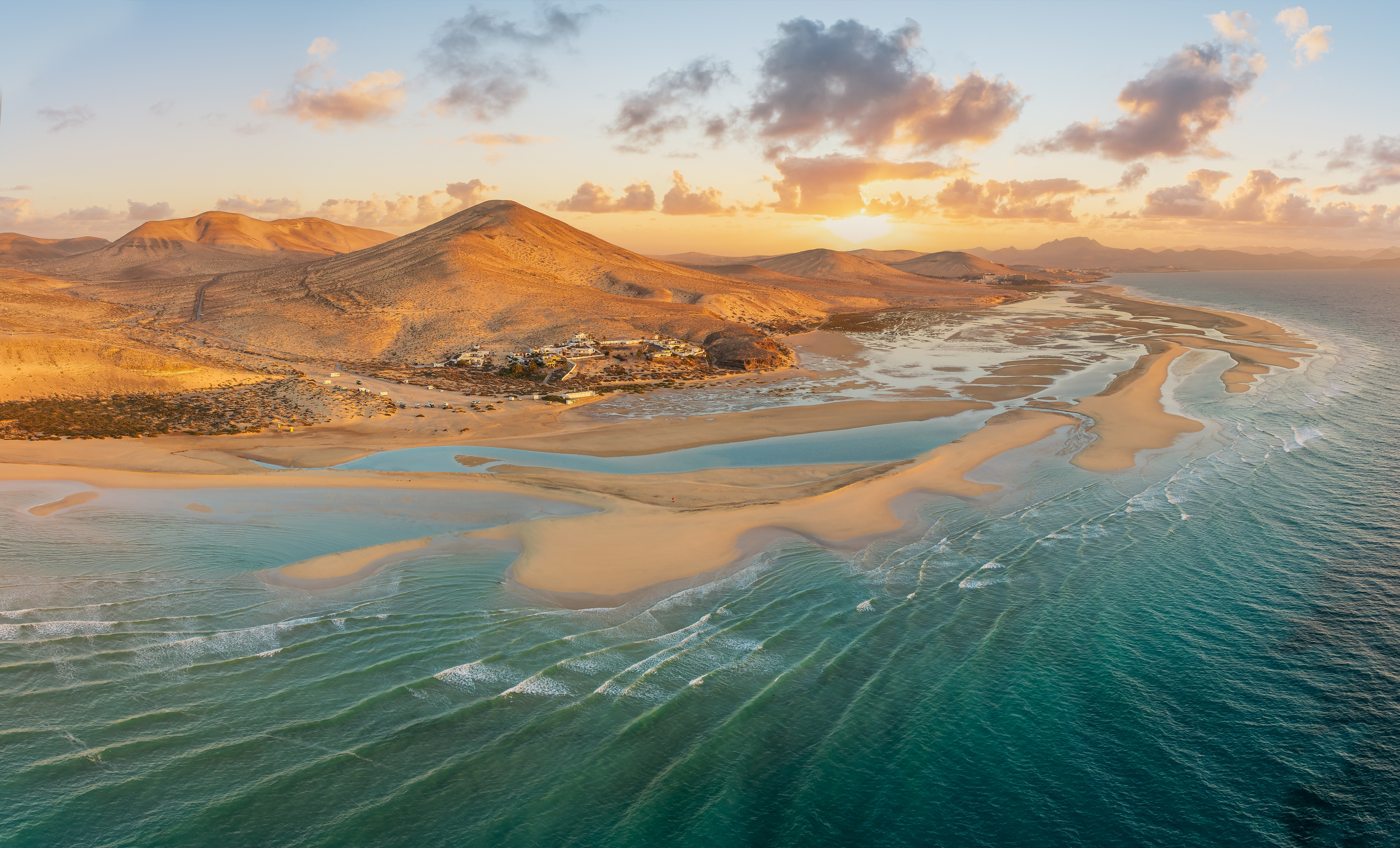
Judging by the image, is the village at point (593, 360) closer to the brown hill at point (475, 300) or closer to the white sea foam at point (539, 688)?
the brown hill at point (475, 300)

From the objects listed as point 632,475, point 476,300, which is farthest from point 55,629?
point 476,300

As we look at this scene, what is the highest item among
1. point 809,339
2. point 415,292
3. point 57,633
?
point 415,292

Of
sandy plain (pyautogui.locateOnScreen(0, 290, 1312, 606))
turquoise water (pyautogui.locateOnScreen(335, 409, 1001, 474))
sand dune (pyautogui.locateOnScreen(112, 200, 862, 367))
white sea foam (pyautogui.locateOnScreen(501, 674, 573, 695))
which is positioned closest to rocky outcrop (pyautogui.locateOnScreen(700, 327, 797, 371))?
sand dune (pyautogui.locateOnScreen(112, 200, 862, 367))

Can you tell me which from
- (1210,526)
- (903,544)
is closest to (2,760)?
(903,544)

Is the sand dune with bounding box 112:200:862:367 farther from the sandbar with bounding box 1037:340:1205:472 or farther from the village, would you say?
the sandbar with bounding box 1037:340:1205:472

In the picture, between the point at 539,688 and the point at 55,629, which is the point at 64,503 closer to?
the point at 55,629

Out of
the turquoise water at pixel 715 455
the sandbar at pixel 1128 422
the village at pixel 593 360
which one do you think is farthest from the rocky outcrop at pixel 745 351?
the sandbar at pixel 1128 422

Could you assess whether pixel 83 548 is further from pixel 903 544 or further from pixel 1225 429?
pixel 1225 429
